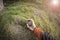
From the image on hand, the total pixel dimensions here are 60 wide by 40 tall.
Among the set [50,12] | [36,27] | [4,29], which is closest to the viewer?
[4,29]

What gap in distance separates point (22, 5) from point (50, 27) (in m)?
0.35

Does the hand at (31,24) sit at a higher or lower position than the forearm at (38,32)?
higher

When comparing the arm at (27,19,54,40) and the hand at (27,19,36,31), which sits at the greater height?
the hand at (27,19,36,31)

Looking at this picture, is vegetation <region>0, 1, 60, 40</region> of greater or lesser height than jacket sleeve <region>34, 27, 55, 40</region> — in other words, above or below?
above

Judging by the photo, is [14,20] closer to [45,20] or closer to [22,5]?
[22,5]

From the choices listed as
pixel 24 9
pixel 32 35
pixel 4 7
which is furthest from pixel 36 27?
pixel 4 7

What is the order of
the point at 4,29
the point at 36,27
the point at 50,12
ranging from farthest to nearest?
the point at 50,12 < the point at 36,27 < the point at 4,29

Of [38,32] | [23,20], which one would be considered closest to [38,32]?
[38,32]

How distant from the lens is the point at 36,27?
1714 mm

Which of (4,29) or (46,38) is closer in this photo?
(4,29)

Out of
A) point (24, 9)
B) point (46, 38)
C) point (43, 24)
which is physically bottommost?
point (46, 38)

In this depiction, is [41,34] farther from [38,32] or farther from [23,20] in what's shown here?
[23,20]

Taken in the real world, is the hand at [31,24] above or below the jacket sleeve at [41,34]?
above

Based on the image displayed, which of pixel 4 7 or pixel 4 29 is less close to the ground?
pixel 4 7
